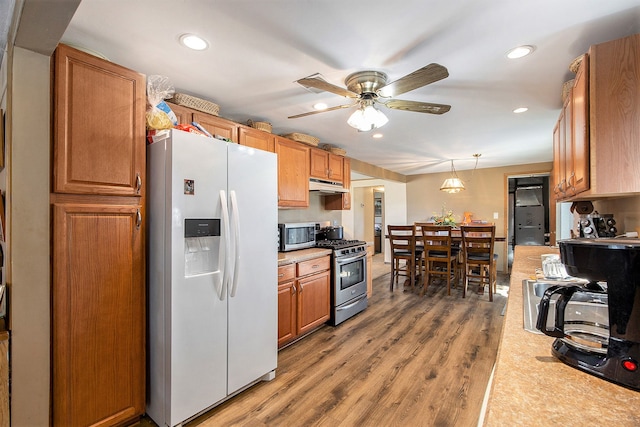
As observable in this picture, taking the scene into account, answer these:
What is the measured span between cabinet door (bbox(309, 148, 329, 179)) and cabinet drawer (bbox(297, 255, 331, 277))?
1062 millimetres

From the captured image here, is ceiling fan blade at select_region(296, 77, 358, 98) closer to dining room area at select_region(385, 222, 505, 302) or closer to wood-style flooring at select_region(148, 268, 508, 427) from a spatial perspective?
wood-style flooring at select_region(148, 268, 508, 427)

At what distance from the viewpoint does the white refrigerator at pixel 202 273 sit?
170cm

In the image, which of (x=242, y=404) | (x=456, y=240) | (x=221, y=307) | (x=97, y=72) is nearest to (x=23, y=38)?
(x=97, y=72)

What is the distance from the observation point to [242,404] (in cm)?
198

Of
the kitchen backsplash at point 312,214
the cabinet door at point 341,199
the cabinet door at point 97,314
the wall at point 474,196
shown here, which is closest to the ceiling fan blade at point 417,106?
the cabinet door at point 97,314

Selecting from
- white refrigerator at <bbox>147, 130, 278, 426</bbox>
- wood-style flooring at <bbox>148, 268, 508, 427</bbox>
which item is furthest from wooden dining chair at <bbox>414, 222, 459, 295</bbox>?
white refrigerator at <bbox>147, 130, 278, 426</bbox>

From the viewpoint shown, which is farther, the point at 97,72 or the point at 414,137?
the point at 414,137

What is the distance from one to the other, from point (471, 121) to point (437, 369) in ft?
8.14

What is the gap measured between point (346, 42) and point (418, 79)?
478 mm

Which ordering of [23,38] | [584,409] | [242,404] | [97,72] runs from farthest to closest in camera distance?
1. [242,404]
2. [97,72]
3. [23,38]
4. [584,409]

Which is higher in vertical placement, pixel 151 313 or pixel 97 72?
pixel 97 72

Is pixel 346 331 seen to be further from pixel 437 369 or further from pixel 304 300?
pixel 437 369

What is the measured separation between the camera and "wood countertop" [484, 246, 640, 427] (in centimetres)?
62

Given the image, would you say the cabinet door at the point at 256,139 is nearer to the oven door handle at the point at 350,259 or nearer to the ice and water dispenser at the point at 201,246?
the ice and water dispenser at the point at 201,246
